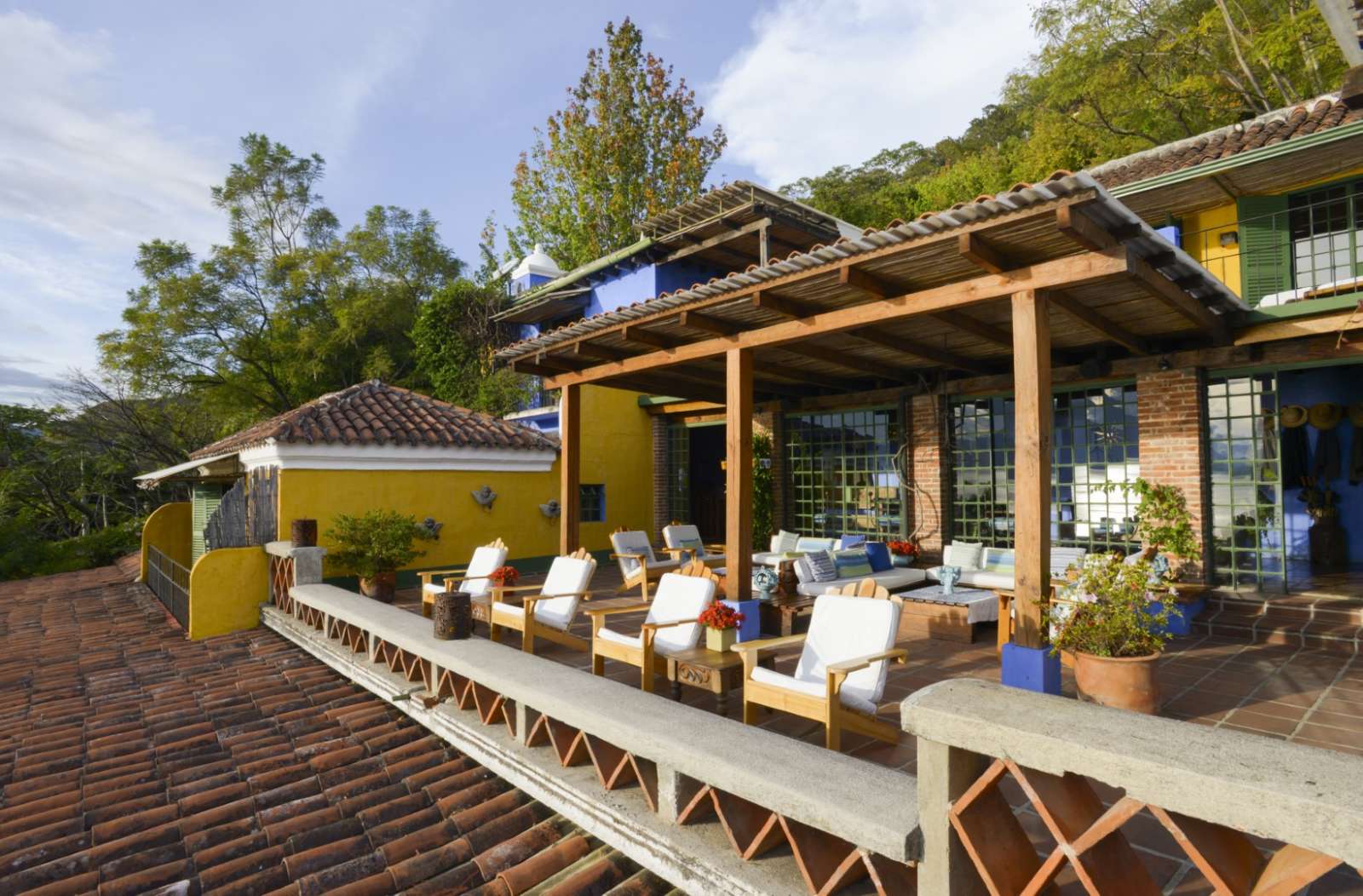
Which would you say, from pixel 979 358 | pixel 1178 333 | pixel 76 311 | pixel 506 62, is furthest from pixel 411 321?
pixel 1178 333

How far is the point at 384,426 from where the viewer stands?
9938mm

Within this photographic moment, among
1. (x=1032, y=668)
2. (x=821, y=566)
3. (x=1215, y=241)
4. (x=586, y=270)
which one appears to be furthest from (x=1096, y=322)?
(x=586, y=270)

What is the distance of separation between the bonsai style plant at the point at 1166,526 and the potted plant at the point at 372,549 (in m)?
8.86

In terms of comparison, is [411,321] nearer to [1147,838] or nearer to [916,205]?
[916,205]

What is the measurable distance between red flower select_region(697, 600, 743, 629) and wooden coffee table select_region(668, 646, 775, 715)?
180 mm

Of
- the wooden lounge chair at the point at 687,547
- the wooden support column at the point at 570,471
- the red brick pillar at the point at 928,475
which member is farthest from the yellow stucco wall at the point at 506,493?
the red brick pillar at the point at 928,475

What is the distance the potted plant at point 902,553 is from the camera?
912 cm

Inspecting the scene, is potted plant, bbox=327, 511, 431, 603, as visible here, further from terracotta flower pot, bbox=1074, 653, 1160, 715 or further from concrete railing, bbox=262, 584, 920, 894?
terracotta flower pot, bbox=1074, 653, 1160, 715

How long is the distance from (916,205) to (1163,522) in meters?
18.1

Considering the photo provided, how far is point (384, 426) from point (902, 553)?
7841 mm

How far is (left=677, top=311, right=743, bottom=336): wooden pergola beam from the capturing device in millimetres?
5859

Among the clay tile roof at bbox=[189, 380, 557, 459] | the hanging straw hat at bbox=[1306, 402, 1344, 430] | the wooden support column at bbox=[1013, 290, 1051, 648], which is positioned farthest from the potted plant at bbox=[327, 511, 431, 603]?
the hanging straw hat at bbox=[1306, 402, 1344, 430]

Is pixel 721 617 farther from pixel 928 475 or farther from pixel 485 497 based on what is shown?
pixel 485 497

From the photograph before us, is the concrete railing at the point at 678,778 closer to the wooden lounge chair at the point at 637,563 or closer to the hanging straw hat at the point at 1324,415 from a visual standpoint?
the wooden lounge chair at the point at 637,563
